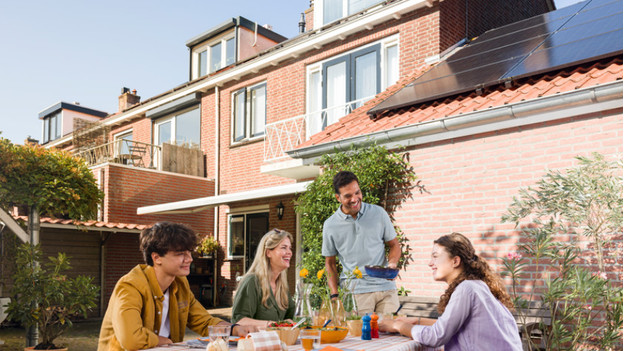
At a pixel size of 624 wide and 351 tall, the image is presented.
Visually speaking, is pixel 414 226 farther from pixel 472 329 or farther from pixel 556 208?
pixel 472 329

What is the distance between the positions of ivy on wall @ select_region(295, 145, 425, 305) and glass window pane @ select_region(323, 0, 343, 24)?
5.92 meters

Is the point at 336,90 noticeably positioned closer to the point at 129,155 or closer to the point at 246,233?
the point at 246,233

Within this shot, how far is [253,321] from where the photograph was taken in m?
3.23

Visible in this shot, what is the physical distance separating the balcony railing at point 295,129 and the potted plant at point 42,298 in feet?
17.0

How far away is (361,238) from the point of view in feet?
14.4

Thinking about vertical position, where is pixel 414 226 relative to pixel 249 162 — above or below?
below

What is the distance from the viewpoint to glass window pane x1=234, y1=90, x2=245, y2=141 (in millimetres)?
13711

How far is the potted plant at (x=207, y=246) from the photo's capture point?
44.6ft

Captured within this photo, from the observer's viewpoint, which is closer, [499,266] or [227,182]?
[499,266]

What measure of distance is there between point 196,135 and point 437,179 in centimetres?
1004

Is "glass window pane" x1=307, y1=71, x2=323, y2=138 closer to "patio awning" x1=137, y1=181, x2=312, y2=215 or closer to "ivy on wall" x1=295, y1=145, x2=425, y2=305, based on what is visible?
"patio awning" x1=137, y1=181, x2=312, y2=215

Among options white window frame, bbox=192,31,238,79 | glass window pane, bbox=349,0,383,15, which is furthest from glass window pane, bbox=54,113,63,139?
glass window pane, bbox=349,0,383,15

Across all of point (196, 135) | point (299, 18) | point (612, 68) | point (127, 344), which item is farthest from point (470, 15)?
point (127, 344)

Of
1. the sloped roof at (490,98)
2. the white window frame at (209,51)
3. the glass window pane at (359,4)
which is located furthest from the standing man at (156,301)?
the white window frame at (209,51)
